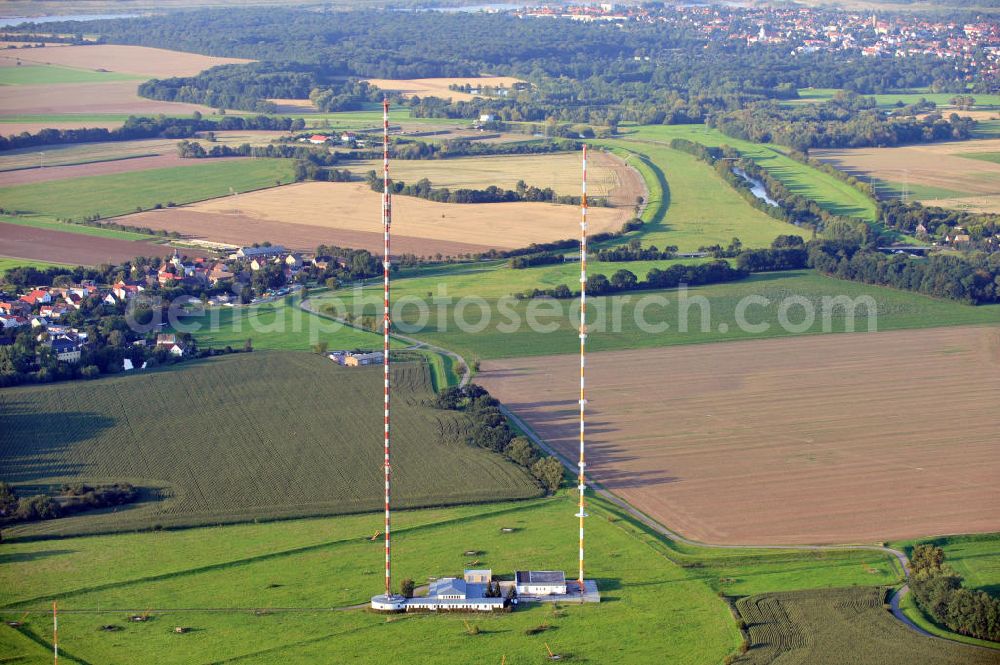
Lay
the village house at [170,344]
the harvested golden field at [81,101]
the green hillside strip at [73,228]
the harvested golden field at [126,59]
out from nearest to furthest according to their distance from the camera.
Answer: the village house at [170,344] < the green hillside strip at [73,228] < the harvested golden field at [81,101] < the harvested golden field at [126,59]

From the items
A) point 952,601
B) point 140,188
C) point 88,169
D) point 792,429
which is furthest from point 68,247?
point 952,601

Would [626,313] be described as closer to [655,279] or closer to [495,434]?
[655,279]

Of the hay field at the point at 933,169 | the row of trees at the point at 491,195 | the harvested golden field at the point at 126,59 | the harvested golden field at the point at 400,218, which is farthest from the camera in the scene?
the harvested golden field at the point at 126,59

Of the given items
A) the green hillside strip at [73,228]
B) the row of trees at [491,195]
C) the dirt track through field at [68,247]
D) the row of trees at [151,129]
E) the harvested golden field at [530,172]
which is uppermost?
the row of trees at [151,129]

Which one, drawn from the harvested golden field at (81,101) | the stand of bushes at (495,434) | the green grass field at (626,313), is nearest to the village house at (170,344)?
the green grass field at (626,313)

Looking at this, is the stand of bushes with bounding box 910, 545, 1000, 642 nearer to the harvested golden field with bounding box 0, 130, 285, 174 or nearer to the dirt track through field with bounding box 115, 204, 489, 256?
the dirt track through field with bounding box 115, 204, 489, 256

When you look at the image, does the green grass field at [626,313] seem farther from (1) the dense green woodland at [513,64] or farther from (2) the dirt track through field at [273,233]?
(1) the dense green woodland at [513,64]
